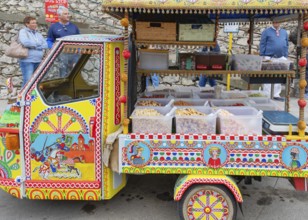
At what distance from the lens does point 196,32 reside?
142 inches

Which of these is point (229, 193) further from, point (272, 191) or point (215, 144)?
point (272, 191)

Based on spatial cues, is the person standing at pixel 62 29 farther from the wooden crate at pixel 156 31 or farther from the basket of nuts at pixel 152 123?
the basket of nuts at pixel 152 123

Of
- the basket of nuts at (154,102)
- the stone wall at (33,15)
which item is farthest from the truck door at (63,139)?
the stone wall at (33,15)

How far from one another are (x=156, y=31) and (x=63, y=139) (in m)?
1.48

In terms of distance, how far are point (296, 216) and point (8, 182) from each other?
299cm

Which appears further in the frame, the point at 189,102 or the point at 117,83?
the point at 189,102

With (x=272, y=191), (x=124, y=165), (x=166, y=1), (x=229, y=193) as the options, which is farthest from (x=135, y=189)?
(x=166, y=1)

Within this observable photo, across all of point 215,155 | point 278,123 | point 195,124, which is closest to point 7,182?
point 195,124

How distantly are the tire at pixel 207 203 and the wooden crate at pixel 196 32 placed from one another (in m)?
1.56

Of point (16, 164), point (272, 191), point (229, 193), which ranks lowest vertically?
point (272, 191)

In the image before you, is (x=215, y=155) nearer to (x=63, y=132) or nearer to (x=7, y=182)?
(x=63, y=132)

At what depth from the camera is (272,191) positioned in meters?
4.20

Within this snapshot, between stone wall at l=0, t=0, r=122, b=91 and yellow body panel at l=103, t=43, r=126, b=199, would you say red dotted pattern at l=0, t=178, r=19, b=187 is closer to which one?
yellow body panel at l=103, t=43, r=126, b=199

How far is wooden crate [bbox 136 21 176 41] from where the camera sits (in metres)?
3.56
